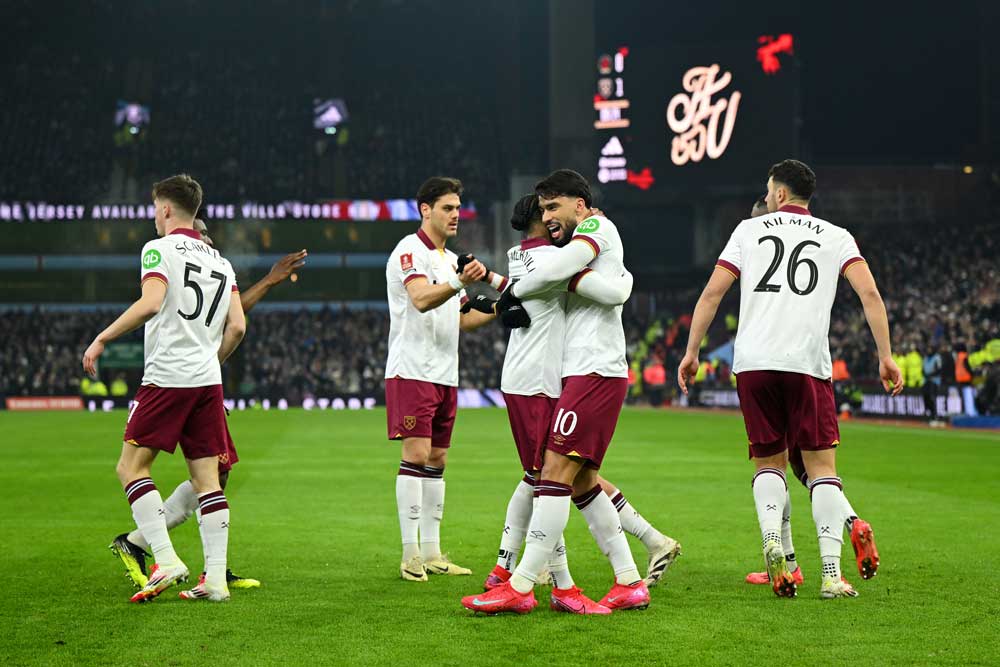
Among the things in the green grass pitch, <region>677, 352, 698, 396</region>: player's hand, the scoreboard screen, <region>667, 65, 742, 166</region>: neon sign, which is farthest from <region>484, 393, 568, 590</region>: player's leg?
<region>667, 65, 742, 166</region>: neon sign

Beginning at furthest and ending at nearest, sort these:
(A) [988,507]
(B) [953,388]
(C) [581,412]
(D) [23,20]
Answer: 1. (D) [23,20]
2. (B) [953,388]
3. (A) [988,507]
4. (C) [581,412]

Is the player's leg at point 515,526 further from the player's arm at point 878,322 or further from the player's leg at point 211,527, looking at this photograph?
the player's arm at point 878,322

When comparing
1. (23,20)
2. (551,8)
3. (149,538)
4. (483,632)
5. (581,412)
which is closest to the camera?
(483,632)

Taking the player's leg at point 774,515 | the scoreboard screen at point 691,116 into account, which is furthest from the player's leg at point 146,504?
the scoreboard screen at point 691,116

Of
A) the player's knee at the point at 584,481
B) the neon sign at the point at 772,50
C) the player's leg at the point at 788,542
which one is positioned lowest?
the player's leg at the point at 788,542

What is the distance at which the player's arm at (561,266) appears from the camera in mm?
6621

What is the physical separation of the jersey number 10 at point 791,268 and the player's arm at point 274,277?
9.30ft

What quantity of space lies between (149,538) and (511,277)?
8.65 feet

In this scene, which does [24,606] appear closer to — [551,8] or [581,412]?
[581,412]

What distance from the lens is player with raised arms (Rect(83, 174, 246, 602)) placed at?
7.29 meters

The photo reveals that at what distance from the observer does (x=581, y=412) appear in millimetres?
6680

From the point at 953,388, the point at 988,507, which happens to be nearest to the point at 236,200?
the point at 953,388

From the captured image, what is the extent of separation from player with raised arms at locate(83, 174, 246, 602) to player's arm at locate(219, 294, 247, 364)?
0.58 feet

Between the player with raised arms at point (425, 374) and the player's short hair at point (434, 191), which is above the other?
the player's short hair at point (434, 191)
